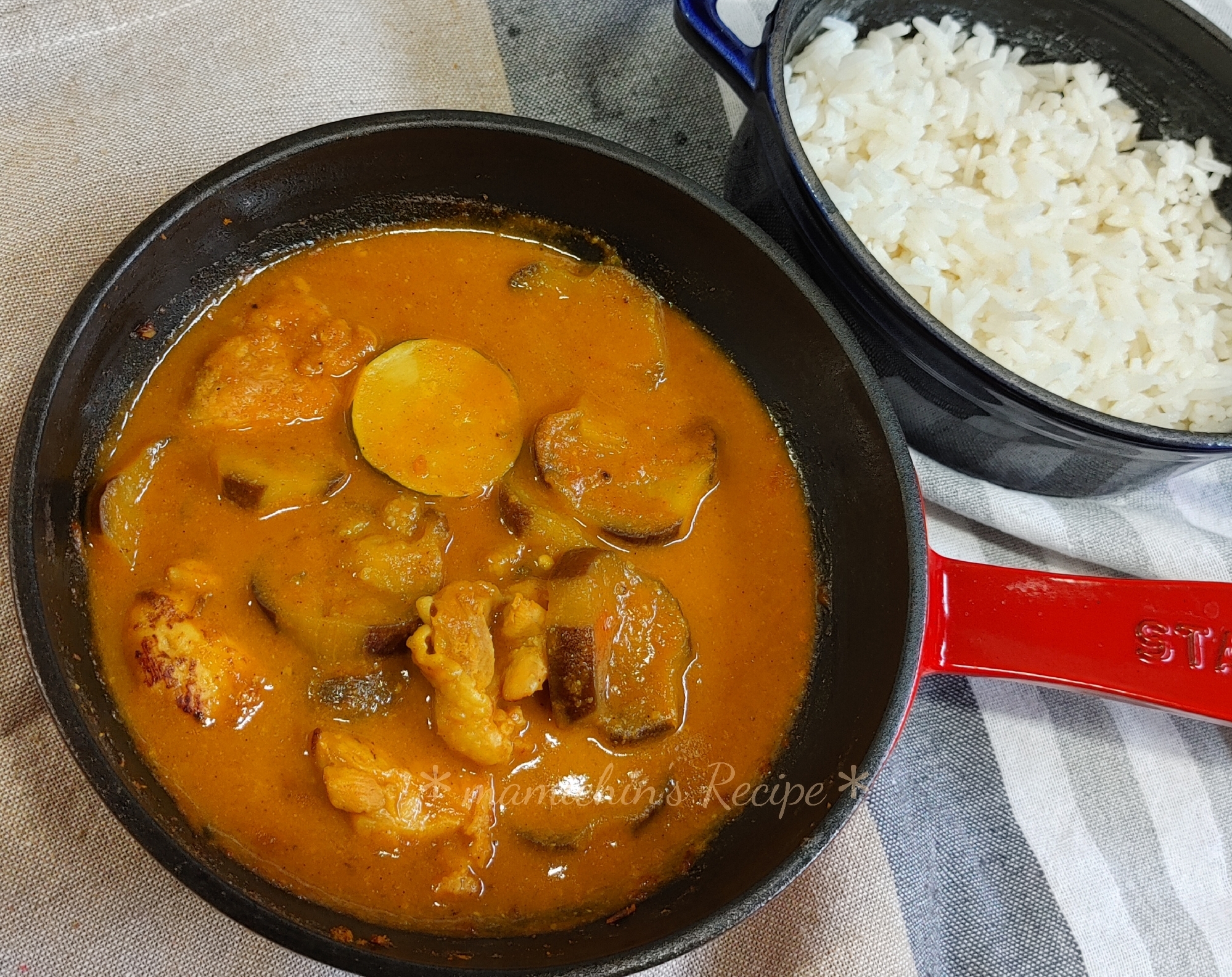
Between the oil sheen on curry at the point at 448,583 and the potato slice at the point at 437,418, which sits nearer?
the oil sheen on curry at the point at 448,583

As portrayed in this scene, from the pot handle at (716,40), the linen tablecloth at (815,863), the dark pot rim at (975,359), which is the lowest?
the linen tablecloth at (815,863)

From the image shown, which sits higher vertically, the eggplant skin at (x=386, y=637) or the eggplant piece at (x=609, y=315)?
the eggplant piece at (x=609, y=315)

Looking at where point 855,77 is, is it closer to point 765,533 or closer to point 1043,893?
point 765,533

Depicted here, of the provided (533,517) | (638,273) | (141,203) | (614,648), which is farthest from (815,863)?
(141,203)

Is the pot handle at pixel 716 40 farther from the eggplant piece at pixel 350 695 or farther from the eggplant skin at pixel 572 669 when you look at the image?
the eggplant piece at pixel 350 695

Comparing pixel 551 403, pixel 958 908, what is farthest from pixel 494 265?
pixel 958 908

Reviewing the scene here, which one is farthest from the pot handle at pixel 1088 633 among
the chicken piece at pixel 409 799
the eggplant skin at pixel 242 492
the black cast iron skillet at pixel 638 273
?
the eggplant skin at pixel 242 492

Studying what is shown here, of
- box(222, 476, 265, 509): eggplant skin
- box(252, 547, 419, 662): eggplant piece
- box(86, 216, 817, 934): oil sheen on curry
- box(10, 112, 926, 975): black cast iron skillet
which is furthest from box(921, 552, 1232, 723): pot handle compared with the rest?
box(222, 476, 265, 509): eggplant skin

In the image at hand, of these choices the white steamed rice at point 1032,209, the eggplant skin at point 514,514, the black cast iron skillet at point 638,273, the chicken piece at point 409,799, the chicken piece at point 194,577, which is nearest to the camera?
the black cast iron skillet at point 638,273

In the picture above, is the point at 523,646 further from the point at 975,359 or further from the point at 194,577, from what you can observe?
the point at 975,359
